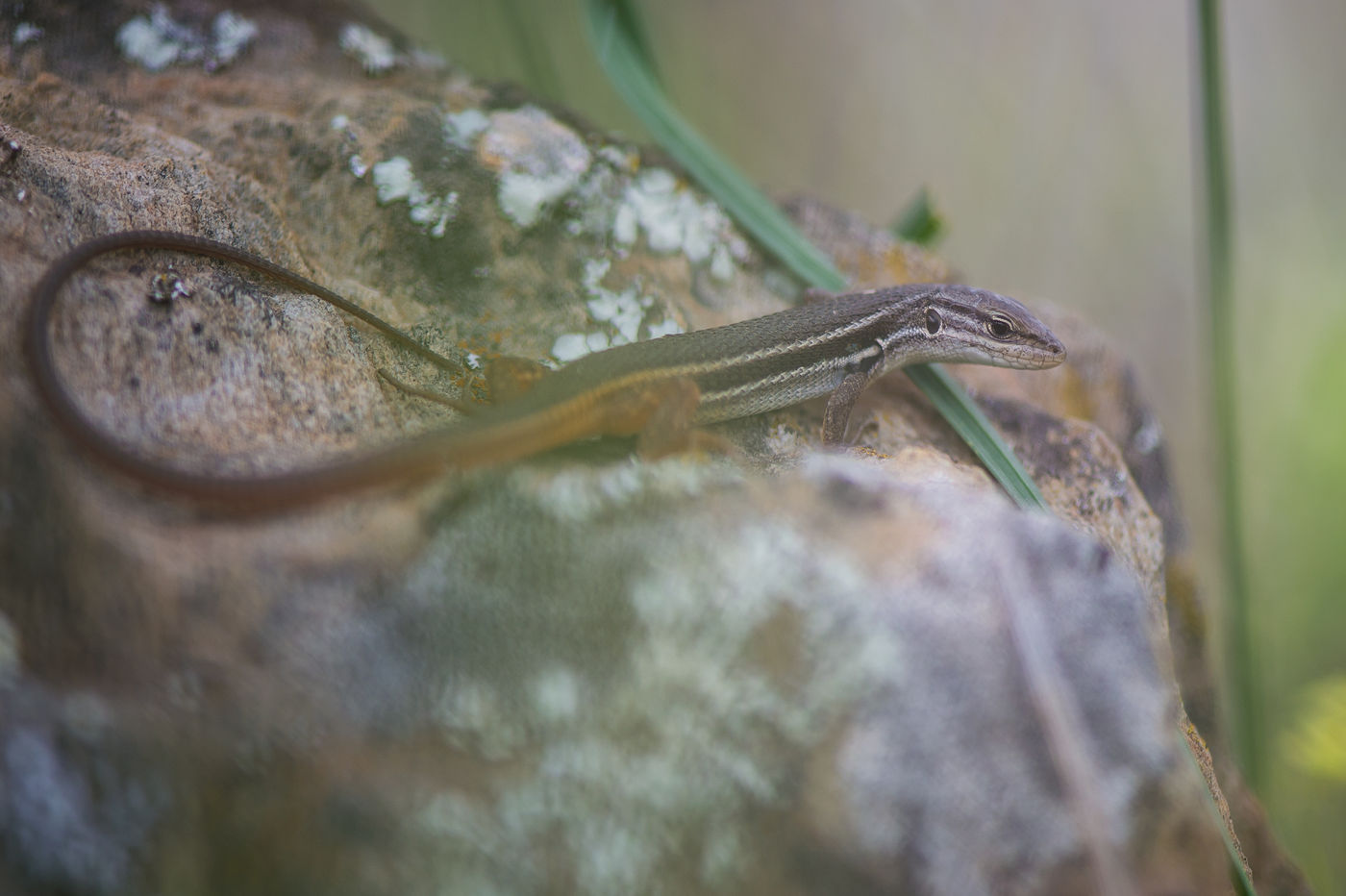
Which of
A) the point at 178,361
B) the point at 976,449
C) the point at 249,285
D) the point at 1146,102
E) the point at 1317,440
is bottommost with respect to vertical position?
the point at 178,361

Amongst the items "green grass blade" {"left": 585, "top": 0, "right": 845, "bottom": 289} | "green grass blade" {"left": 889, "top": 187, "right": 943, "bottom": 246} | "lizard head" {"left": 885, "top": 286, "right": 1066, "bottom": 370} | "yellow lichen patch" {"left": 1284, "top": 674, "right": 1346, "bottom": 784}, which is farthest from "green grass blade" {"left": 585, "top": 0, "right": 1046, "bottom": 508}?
"yellow lichen patch" {"left": 1284, "top": 674, "right": 1346, "bottom": 784}

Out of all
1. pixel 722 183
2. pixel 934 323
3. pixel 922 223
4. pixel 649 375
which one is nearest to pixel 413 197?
pixel 649 375

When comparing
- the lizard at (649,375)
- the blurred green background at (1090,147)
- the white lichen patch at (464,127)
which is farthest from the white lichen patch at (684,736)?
the blurred green background at (1090,147)

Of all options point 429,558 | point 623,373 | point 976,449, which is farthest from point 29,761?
point 976,449

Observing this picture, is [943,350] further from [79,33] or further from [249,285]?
[79,33]

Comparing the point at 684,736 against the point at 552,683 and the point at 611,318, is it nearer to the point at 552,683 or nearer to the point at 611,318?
the point at 552,683
